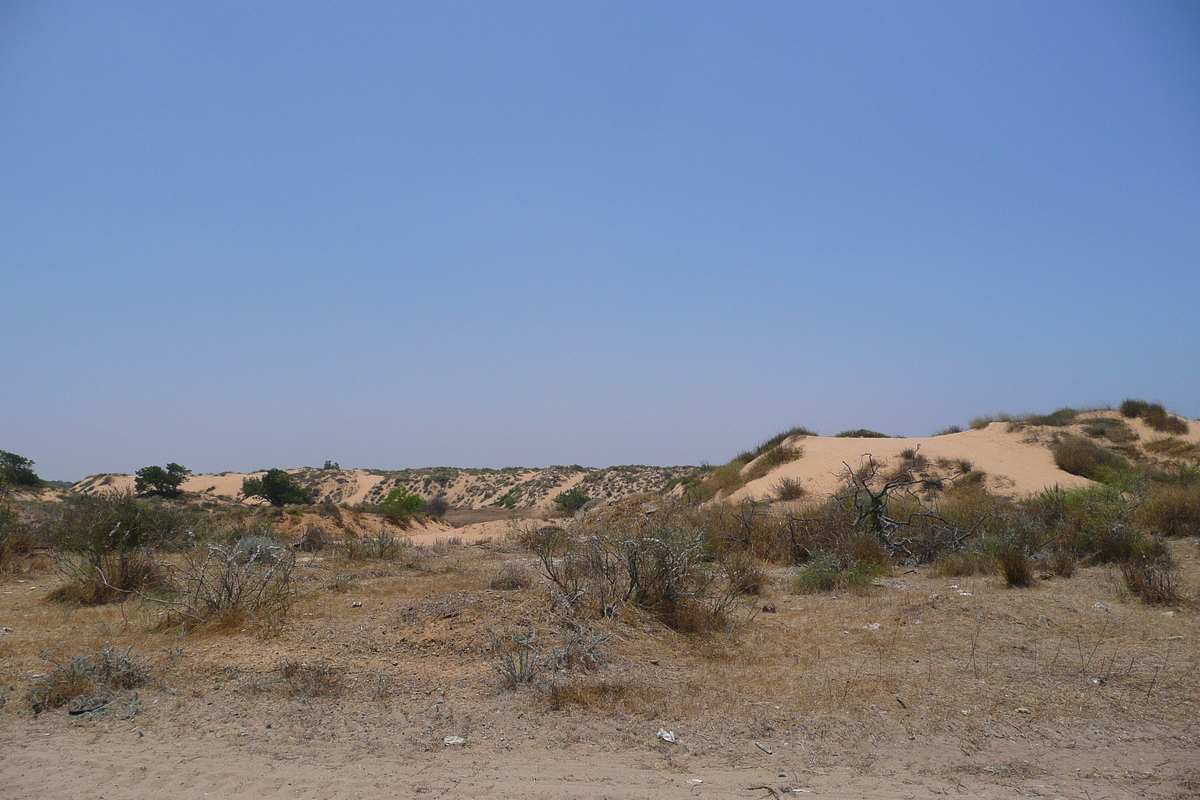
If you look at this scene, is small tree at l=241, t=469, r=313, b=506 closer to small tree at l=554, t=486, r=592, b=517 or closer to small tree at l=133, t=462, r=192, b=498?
small tree at l=133, t=462, r=192, b=498

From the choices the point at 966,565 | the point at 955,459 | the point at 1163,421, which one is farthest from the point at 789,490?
the point at 1163,421

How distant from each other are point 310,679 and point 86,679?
5.43ft

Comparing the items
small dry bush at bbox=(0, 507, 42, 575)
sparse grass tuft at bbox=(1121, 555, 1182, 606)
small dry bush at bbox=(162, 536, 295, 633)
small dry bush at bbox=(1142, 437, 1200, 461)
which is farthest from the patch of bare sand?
small dry bush at bbox=(0, 507, 42, 575)

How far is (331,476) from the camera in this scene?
48625 mm

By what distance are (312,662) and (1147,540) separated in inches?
457

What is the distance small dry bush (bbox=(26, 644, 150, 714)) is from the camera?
491 centimetres

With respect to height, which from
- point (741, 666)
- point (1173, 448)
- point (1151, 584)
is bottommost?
point (741, 666)

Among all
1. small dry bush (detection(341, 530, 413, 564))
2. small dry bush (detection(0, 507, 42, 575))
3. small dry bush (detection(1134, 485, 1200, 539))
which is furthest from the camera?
small dry bush (detection(341, 530, 413, 564))

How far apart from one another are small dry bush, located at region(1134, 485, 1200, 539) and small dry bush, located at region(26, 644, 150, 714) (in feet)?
47.5

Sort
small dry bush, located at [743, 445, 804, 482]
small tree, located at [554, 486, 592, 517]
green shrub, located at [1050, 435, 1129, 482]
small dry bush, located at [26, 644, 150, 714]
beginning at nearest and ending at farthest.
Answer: small dry bush, located at [26, 644, 150, 714]
green shrub, located at [1050, 435, 1129, 482]
small dry bush, located at [743, 445, 804, 482]
small tree, located at [554, 486, 592, 517]

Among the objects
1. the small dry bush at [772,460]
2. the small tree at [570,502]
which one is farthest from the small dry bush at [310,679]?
the small tree at [570,502]

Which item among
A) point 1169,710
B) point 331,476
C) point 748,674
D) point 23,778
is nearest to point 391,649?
point 23,778

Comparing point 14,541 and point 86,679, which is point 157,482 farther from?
point 86,679

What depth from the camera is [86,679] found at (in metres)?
5.15
